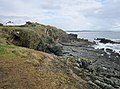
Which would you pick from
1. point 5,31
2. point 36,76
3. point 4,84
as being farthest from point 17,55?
point 5,31

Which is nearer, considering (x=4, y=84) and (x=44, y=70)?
(x=4, y=84)

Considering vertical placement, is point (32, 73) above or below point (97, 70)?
above

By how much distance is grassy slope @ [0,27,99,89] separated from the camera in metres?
15.5

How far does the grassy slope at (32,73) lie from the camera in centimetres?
1555

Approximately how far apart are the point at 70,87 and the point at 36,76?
2315 millimetres

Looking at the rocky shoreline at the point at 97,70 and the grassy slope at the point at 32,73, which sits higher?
the grassy slope at the point at 32,73

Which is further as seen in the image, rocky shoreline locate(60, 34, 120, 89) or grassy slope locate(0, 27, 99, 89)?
rocky shoreline locate(60, 34, 120, 89)

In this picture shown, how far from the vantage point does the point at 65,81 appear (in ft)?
57.3

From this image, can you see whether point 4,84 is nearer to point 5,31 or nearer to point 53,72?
point 53,72

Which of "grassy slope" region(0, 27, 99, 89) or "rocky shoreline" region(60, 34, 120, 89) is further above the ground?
"grassy slope" region(0, 27, 99, 89)

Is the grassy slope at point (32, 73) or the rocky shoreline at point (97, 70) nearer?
the grassy slope at point (32, 73)

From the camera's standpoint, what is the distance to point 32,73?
1742 cm

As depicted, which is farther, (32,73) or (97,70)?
(97,70)

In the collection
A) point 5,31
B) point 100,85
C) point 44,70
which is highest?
point 5,31
